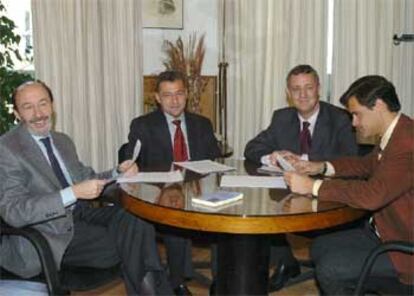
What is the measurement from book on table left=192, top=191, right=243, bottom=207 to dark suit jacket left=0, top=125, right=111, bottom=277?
58 centimetres

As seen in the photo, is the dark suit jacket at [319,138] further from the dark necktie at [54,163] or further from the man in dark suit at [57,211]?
the dark necktie at [54,163]

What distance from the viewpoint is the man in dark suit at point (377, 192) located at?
1.99 metres

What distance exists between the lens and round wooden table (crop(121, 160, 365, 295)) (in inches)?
74.0

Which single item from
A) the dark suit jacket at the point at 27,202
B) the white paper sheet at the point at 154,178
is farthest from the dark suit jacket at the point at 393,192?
the dark suit jacket at the point at 27,202

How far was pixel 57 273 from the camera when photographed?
2.02 meters

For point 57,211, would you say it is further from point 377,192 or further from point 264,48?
point 264,48

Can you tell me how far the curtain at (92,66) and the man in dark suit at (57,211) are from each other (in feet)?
4.60

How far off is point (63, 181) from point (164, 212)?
0.78 m

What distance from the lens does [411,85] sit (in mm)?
4324

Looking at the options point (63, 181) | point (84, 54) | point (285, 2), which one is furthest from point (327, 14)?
point (63, 181)

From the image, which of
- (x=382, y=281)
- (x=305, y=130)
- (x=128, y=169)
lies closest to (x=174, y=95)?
(x=128, y=169)

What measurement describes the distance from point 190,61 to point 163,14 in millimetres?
431

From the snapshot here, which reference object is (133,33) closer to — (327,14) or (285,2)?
(285,2)

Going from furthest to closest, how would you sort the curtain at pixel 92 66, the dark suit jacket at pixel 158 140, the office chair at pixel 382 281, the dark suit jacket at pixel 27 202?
1. the curtain at pixel 92 66
2. the dark suit jacket at pixel 158 140
3. the dark suit jacket at pixel 27 202
4. the office chair at pixel 382 281
